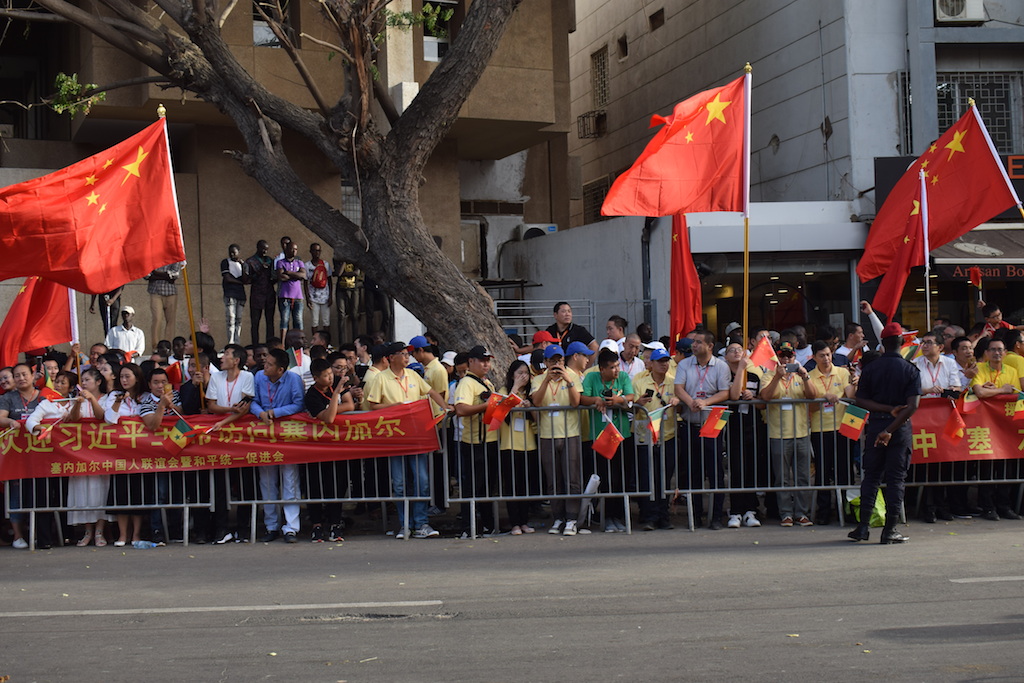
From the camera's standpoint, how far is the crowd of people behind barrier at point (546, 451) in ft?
36.4

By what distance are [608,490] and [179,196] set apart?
513 inches

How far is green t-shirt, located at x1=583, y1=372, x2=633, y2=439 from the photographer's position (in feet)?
36.4

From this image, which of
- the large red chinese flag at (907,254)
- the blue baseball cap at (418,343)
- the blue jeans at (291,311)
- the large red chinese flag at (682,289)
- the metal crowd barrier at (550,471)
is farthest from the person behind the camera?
the blue jeans at (291,311)

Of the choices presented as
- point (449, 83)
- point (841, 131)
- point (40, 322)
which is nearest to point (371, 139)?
point (449, 83)

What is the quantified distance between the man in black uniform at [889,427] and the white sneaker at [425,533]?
380 centimetres

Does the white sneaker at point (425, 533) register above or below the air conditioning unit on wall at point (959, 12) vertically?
below

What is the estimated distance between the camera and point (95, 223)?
10828 millimetres

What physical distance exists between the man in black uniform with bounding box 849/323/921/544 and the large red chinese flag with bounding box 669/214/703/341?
A: 9.02 feet

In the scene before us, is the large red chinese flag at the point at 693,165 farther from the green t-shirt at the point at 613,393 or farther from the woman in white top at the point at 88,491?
the woman in white top at the point at 88,491

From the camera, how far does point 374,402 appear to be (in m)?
11.3

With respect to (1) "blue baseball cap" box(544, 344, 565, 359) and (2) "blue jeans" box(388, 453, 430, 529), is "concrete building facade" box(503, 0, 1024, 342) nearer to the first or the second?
(1) "blue baseball cap" box(544, 344, 565, 359)

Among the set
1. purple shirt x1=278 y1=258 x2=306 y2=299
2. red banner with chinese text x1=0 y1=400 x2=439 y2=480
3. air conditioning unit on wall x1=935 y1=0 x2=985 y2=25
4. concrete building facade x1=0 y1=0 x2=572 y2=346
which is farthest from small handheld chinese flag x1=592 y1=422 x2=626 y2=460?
air conditioning unit on wall x1=935 y1=0 x2=985 y2=25

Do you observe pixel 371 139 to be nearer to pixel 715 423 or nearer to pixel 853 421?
pixel 715 423

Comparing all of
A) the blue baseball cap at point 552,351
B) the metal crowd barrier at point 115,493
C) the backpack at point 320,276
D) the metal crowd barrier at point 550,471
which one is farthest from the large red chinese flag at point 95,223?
the backpack at point 320,276
